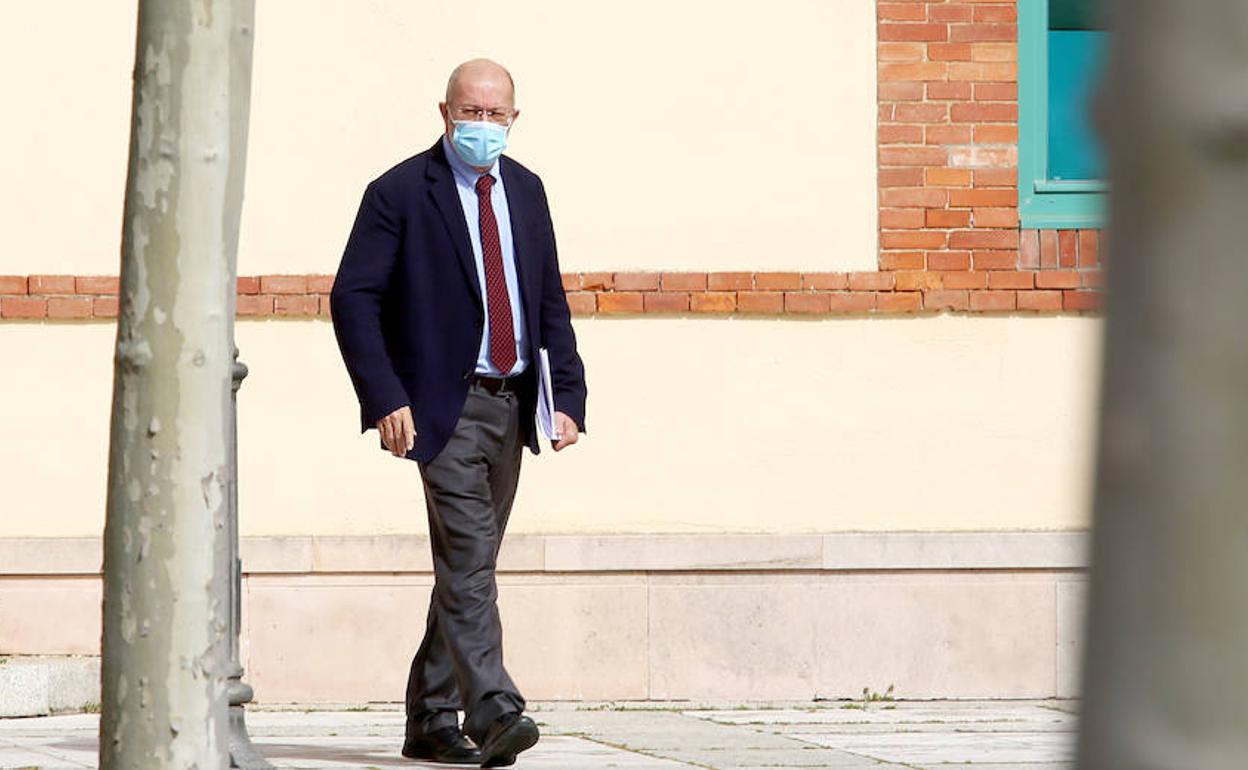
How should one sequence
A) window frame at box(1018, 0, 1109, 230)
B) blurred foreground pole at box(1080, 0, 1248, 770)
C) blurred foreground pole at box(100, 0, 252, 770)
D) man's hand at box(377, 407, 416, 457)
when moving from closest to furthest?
1. blurred foreground pole at box(1080, 0, 1248, 770)
2. blurred foreground pole at box(100, 0, 252, 770)
3. man's hand at box(377, 407, 416, 457)
4. window frame at box(1018, 0, 1109, 230)

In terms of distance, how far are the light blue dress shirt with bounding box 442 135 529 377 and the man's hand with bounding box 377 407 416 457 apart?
0.26 metres

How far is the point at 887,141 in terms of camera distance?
29.7 feet

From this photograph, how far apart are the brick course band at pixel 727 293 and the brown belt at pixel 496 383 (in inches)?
87.2

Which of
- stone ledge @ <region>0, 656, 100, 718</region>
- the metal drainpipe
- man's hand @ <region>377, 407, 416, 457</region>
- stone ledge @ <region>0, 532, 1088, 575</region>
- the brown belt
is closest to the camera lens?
the metal drainpipe

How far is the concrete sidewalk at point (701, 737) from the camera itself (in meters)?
6.84

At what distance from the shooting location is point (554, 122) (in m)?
9.05

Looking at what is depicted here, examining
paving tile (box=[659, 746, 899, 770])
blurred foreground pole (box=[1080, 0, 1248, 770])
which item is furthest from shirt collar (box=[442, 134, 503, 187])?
blurred foreground pole (box=[1080, 0, 1248, 770])

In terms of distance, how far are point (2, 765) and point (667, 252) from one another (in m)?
3.38

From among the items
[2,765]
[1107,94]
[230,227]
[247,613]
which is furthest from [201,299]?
[247,613]

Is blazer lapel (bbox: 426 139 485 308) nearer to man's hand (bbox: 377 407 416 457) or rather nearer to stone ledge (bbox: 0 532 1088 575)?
man's hand (bbox: 377 407 416 457)

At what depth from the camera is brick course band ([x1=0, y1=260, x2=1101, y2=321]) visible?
349 inches

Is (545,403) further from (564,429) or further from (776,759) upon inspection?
(776,759)

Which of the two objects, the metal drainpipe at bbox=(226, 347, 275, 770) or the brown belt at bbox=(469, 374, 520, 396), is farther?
the brown belt at bbox=(469, 374, 520, 396)

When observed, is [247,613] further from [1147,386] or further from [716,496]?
[1147,386]
